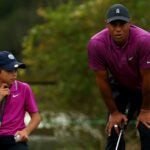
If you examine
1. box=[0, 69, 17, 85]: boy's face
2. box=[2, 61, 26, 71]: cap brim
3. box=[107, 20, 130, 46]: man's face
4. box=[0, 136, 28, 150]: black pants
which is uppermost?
box=[107, 20, 130, 46]: man's face

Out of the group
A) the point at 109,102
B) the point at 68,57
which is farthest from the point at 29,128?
the point at 68,57

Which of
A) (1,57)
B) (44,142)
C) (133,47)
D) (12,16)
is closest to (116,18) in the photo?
(133,47)

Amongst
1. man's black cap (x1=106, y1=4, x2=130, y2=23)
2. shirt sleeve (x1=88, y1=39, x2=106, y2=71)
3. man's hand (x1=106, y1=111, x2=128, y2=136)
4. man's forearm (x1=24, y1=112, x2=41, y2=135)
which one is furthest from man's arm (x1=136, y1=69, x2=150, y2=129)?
man's forearm (x1=24, y1=112, x2=41, y2=135)

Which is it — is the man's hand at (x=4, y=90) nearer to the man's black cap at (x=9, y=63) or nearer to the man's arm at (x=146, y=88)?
the man's black cap at (x=9, y=63)

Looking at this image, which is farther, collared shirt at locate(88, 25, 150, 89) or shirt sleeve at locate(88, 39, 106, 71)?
shirt sleeve at locate(88, 39, 106, 71)

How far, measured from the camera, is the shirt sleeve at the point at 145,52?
8.59 m

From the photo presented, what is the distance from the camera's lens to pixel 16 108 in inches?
343

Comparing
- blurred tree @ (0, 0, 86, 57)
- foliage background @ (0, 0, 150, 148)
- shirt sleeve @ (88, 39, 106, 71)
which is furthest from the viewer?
blurred tree @ (0, 0, 86, 57)

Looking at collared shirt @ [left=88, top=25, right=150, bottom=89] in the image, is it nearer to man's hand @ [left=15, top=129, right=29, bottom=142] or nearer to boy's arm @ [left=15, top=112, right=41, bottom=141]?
boy's arm @ [left=15, top=112, right=41, bottom=141]

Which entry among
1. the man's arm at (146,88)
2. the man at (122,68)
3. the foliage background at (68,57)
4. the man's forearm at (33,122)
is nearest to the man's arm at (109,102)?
the man at (122,68)

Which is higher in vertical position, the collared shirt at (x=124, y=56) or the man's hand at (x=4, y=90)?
the collared shirt at (x=124, y=56)

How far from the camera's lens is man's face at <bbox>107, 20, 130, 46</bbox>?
8594mm

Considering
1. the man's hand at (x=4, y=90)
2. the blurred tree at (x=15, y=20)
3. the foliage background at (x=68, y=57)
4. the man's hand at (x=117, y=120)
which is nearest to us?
the man's hand at (x=4, y=90)

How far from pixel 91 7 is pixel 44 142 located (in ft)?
9.45
